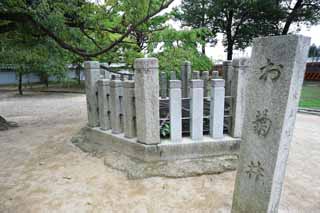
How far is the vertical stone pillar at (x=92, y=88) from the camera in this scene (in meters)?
3.55

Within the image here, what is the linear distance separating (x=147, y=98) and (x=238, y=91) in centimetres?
122

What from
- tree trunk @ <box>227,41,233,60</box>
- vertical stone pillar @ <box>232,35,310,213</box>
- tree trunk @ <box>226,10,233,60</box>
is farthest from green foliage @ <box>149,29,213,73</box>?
tree trunk @ <box>227,41,233,60</box>

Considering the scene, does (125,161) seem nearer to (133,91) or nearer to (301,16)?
(133,91)

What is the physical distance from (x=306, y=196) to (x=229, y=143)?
39.2 inches

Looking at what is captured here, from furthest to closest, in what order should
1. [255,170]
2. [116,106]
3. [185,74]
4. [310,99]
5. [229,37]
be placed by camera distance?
1. [229,37]
2. [310,99]
3. [185,74]
4. [116,106]
5. [255,170]

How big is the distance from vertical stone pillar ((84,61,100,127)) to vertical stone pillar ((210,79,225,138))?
1.86m

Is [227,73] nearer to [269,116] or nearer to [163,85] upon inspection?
[163,85]

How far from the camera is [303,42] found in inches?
54.1

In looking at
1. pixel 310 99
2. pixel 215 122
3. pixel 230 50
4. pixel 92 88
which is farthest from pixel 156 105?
pixel 230 50

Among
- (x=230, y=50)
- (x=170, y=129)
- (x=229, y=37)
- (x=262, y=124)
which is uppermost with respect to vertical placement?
(x=229, y=37)

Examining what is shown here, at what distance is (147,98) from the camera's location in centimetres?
271

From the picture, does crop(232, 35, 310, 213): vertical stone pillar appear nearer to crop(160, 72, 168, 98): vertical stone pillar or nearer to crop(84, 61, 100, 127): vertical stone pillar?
crop(84, 61, 100, 127): vertical stone pillar

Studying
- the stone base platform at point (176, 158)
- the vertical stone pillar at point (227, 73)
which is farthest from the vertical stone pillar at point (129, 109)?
the vertical stone pillar at point (227, 73)

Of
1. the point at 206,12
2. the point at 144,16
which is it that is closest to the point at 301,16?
the point at 206,12
